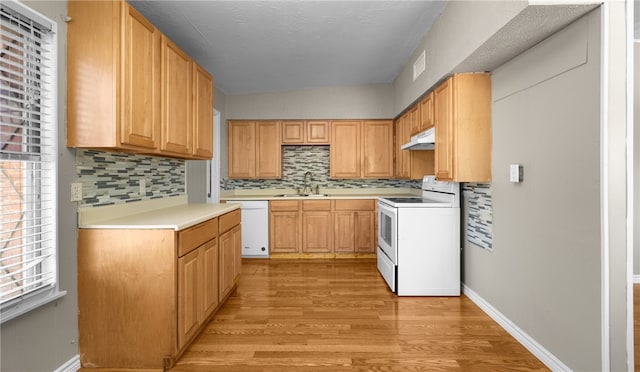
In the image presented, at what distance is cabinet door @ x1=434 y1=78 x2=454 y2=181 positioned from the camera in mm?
2812

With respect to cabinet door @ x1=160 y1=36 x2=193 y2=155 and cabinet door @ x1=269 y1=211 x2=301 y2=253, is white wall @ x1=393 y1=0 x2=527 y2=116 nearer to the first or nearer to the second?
cabinet door @ x1=160 y1=36 x2=193 y2=155

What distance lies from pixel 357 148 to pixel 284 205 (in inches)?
55.4

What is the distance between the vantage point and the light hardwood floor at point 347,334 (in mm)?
2027

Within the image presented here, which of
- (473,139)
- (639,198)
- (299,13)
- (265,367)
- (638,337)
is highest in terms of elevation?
(299,13)

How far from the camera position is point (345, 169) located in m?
4.94

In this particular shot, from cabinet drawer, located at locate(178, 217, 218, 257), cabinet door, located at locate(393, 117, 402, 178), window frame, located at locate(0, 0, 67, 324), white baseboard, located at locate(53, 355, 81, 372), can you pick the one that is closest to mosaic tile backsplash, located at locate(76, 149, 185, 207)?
window frame, located at locate(0, 0, 67, 324)

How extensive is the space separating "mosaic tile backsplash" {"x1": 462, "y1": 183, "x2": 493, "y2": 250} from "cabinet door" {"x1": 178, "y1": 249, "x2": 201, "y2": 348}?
7.76ft

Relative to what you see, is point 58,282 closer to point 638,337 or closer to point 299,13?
point 299,13

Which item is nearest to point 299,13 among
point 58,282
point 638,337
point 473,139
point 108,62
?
point 108,62

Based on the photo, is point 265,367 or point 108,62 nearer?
point 108,62

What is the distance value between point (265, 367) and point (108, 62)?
80.0 inches

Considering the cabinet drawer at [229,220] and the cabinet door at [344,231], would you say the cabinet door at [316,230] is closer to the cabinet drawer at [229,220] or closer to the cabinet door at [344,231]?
the cabinet door at [344,231]

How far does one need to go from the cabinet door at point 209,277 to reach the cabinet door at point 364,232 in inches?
95.2

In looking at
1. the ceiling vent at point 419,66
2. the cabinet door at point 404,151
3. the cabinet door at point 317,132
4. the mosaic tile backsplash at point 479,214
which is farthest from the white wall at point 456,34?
the cabinet door at point 317,132
